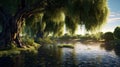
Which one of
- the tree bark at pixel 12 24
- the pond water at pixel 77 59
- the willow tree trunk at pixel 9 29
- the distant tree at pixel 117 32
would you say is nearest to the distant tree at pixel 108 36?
the distant tree at pixel 117 32

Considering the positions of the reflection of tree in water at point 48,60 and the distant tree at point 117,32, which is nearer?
the reflection of tree in water at point 48,60

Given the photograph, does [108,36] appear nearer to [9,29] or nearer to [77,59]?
[9,29]

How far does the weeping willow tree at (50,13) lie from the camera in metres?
33.6

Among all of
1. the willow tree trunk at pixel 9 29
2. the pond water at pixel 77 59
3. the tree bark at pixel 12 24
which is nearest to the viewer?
the pond water at pixel 77 59

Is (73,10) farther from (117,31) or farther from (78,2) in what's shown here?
(117,31)

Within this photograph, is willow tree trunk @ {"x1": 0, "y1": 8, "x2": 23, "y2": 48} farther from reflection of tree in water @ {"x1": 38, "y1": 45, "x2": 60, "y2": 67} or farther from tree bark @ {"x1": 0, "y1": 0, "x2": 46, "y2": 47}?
reflection of tree in water @ {"x1": 38, "y1": 45, "x2": 60, "y2": 67}

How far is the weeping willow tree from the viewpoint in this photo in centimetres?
3359

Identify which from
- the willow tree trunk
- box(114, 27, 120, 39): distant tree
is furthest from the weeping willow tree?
box(114, 27, 120, 39): distant tree

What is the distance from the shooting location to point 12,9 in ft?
118

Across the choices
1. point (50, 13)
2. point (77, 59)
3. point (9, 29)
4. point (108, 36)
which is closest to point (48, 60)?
point (77, 59)

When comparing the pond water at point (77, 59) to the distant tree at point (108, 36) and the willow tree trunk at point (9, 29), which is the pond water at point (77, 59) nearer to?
the willow tree trunk at point (9, 29)

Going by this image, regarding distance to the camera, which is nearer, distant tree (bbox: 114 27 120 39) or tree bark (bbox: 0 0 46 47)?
tree bark (bbox: 0 0 46 47)

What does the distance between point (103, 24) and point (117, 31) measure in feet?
199

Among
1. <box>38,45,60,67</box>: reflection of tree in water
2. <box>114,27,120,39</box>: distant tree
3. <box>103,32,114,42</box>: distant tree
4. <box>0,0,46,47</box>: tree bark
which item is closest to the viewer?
<box>38,45,60,67</box>: reflection of tree in water
